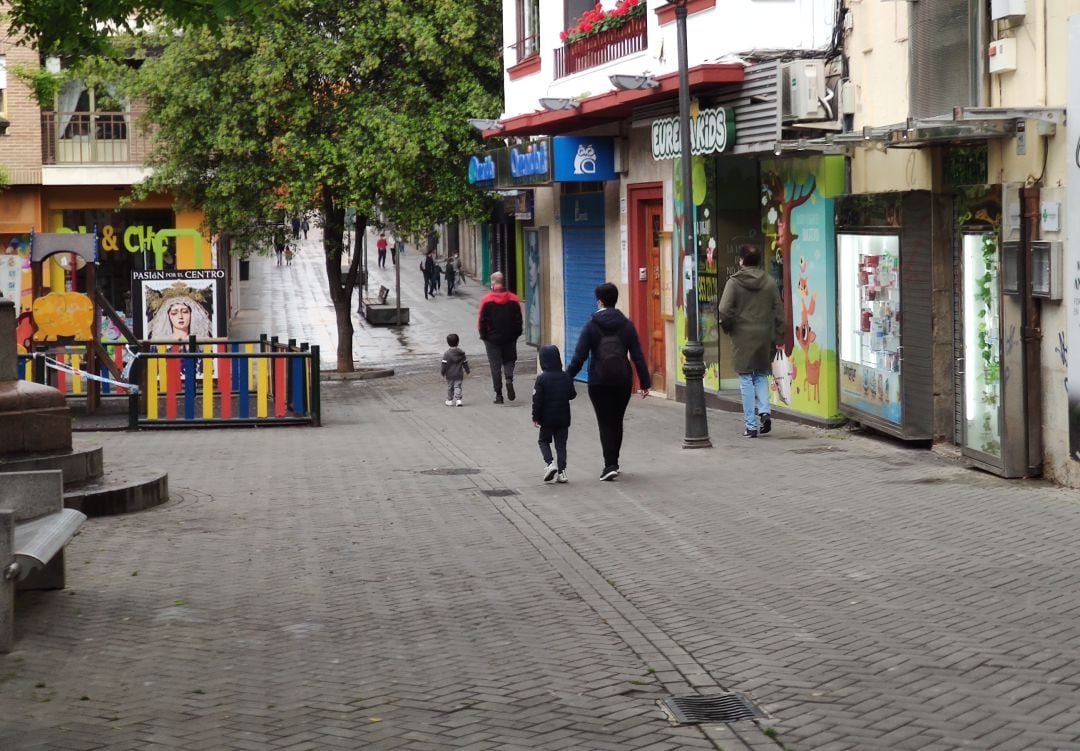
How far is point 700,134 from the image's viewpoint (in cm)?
1908

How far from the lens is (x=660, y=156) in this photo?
2036 centimetres

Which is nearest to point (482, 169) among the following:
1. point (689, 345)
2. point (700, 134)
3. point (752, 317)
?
point (700, 134)

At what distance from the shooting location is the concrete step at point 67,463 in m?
12.0

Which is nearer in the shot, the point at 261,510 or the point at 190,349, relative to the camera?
the point at 261,510

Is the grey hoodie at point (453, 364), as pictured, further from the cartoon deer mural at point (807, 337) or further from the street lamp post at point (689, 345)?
the street lamp post at point (689, 345)

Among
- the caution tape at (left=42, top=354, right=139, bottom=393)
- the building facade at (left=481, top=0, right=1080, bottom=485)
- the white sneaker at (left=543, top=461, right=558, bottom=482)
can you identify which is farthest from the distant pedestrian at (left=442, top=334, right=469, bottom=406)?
the white sneaker at (left=543, top=461, right=558, bottom=482)

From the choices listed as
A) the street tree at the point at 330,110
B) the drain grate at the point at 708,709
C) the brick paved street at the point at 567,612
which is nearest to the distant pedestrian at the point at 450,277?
the street tree at the point at 330,110

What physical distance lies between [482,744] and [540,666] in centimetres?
127

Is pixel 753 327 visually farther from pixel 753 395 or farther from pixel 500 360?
pixel 500 360

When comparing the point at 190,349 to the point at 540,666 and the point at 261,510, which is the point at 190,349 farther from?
the point at 540,666

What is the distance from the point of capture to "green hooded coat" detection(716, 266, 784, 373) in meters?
16.8

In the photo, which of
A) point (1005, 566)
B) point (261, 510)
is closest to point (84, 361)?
point (261, 510)

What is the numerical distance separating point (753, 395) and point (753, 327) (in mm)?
746

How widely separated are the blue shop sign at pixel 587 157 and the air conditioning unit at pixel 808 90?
692 cm
